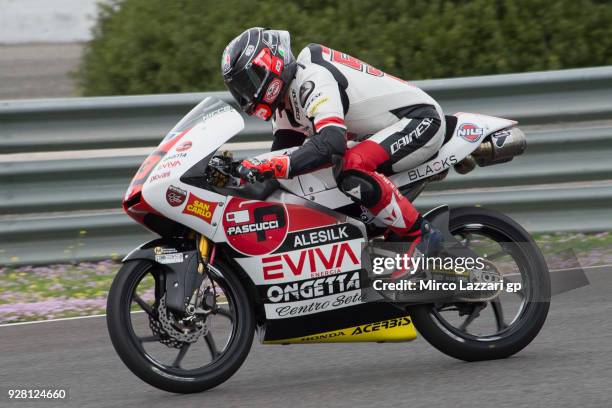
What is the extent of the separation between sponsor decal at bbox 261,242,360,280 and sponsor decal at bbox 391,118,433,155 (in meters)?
0.54

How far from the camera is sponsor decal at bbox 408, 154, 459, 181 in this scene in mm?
5609

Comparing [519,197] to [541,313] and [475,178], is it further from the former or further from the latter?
[541,313]

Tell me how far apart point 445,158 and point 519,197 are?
274 centimetres

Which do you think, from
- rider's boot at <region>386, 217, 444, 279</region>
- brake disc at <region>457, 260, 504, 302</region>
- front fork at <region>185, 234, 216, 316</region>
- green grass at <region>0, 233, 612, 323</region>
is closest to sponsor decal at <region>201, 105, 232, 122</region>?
front fork at <region>185, 234, 216, 316</region>

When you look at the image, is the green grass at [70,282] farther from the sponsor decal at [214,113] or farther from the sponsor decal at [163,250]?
the sponsor decal at [214,113]

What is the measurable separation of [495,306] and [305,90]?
4.94ft

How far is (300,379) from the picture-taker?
5.45m

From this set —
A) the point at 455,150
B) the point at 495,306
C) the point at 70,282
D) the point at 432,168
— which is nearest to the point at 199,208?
the point at 432,168

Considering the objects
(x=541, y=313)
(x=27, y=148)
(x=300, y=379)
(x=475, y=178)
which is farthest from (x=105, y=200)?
(x=541, y=313)

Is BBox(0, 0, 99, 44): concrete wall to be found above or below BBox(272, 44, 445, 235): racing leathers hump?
below

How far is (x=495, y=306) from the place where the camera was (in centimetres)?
568

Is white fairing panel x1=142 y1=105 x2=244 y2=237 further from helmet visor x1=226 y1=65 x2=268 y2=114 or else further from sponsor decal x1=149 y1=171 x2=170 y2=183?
helmet visor x1=226 y1=65 x2=268 y2=114

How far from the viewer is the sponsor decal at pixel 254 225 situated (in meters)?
5.30

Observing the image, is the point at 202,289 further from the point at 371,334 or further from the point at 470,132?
the point at 470,132
